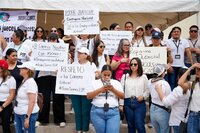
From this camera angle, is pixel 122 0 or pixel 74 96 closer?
pixel 74 96

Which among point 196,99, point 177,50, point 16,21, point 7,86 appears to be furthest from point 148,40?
point 7,86

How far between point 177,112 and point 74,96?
2.15 meters

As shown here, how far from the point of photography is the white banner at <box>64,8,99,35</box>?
8.23 metres

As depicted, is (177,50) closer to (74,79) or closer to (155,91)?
(155,91)

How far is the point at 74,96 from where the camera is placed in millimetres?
7375

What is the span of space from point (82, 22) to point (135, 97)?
231 centimetres

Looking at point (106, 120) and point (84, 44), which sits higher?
point (84, 44)

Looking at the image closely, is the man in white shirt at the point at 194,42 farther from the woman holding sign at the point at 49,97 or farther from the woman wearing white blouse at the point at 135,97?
the woman holding sign at the point at 49,97

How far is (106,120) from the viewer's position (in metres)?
6.56

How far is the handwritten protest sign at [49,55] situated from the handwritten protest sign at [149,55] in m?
1.41

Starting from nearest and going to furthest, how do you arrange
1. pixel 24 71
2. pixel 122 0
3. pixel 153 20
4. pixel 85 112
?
pixel 24 71 → pixel 85 112 → pixel 122 0 → pixel 153 20

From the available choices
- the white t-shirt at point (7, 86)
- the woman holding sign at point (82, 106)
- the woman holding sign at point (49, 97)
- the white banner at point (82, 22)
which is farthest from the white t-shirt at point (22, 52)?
the woman holding sign at point (82, 106)

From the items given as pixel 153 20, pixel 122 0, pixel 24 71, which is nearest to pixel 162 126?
pixel 24 71

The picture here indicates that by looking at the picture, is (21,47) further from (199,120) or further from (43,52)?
(199,120)
